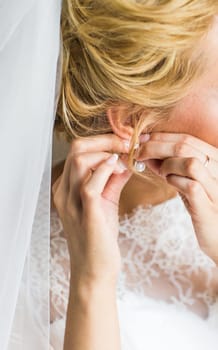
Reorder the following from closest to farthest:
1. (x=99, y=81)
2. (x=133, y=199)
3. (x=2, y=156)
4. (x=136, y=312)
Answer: (x=2, y=156) < (x=99, y=81) < (x=136, y=312) < (x=133, y=199)

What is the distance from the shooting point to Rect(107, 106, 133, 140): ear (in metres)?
1.33

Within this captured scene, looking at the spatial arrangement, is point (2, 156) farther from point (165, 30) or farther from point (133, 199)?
point (133, 199)

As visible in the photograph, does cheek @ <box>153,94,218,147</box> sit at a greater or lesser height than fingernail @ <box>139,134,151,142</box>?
greater

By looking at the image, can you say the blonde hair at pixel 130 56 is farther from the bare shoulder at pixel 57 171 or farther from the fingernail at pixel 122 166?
the bare shoulder at pixel 57 171

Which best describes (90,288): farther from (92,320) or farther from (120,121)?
(120,121)

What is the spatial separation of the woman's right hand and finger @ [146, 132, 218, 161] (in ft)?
0.25

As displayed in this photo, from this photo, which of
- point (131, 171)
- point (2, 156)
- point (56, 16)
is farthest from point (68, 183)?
point (56, 16)

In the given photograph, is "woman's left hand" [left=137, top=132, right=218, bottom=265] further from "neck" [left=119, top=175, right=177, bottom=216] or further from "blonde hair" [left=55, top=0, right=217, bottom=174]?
"neck" [left=119, top=175, right=177, bottom=216]

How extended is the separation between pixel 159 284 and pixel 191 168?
0.42 m

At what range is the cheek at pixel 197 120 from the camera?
1.29m

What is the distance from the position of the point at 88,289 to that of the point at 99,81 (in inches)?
16.1

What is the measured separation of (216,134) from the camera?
51.6 inches


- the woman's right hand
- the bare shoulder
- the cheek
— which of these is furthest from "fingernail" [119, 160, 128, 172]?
the bare shoulder

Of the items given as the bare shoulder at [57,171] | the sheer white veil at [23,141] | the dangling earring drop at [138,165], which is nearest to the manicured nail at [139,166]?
the dangling earring drop at [138,165]
